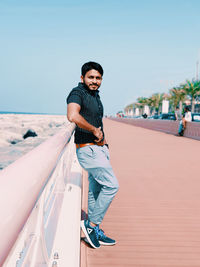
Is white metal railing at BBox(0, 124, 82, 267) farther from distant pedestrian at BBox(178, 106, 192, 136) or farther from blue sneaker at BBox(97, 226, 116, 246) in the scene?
distant pedestrian at BBox(178, 106, 192, 136)

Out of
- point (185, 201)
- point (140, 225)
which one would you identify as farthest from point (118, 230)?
point (185, 201)

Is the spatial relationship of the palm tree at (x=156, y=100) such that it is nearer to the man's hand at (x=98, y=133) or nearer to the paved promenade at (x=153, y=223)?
Result: the paved promenade at (x=153, y=223)

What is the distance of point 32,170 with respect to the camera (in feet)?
3.89

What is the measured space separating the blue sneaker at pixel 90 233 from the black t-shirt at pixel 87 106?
33.8 inches

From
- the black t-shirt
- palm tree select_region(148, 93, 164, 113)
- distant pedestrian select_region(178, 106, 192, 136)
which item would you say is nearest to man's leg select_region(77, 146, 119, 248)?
the black t-shirt

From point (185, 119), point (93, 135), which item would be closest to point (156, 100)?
point (185, 119)

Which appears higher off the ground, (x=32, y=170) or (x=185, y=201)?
(x=32, y=170)

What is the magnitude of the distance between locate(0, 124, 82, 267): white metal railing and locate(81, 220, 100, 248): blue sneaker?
84mm

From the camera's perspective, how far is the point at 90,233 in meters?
3.30

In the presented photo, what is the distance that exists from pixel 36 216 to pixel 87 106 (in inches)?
50.8

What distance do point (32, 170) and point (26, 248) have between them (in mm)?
729

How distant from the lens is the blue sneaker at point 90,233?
3.29 m

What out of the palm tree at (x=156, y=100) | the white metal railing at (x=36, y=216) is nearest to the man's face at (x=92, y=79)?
the white metal railing at (x=36, y=216)

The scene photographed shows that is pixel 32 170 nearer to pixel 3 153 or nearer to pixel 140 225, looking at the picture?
pixel 140 225
